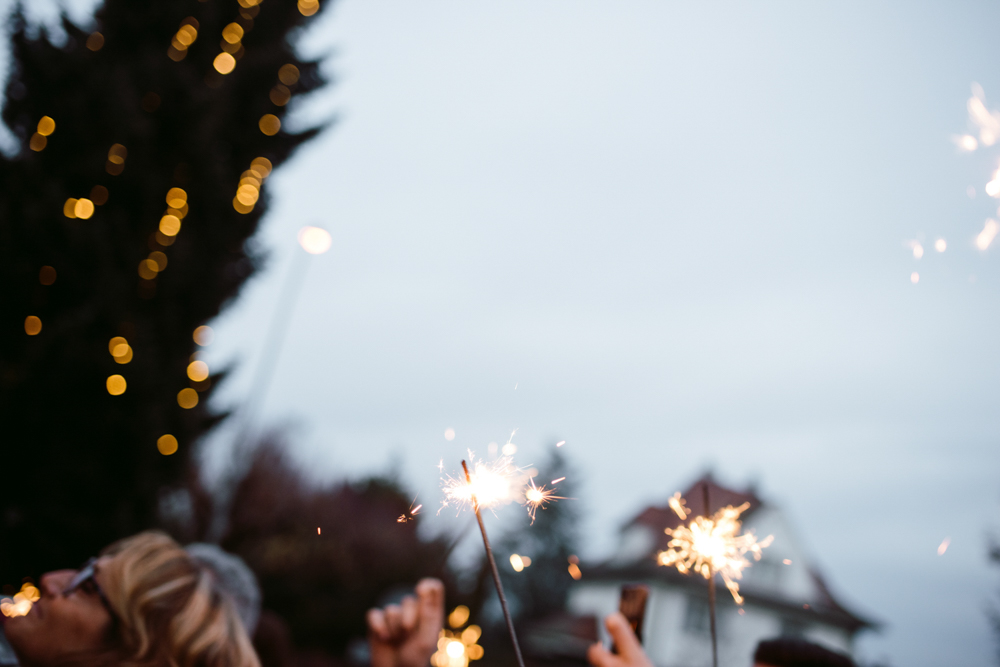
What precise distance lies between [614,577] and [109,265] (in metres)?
9.30

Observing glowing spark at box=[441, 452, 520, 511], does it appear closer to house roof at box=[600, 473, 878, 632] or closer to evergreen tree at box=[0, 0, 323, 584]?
house roof at box=[600, 473, 878, 632]

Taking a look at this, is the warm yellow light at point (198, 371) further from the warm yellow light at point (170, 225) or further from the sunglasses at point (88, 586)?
the sunglasses at point (88, 586)

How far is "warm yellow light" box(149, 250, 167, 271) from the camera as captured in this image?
22.3ft

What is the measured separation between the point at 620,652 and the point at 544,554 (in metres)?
Answer: 30.1

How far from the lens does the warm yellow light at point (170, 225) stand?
22.6 feet

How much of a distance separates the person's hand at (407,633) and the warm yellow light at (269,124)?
24.5ft

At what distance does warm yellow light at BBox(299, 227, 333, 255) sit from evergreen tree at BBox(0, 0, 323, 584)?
2.80ft

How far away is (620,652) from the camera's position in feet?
4.59

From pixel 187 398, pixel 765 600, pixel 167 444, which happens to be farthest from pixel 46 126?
pixel 765 600

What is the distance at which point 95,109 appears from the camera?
620 cm

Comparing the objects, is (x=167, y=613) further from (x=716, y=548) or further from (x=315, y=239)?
(x=315, y=239)

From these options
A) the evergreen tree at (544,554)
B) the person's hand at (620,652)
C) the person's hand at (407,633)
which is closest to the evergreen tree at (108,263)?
the person's hand at (407,633)

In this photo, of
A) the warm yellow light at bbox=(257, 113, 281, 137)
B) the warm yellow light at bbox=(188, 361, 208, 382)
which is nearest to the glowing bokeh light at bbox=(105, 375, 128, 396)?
the warm yellow light at bbox=(188, 361, 208, 382)

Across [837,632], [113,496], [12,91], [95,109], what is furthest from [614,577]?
[12,91]
